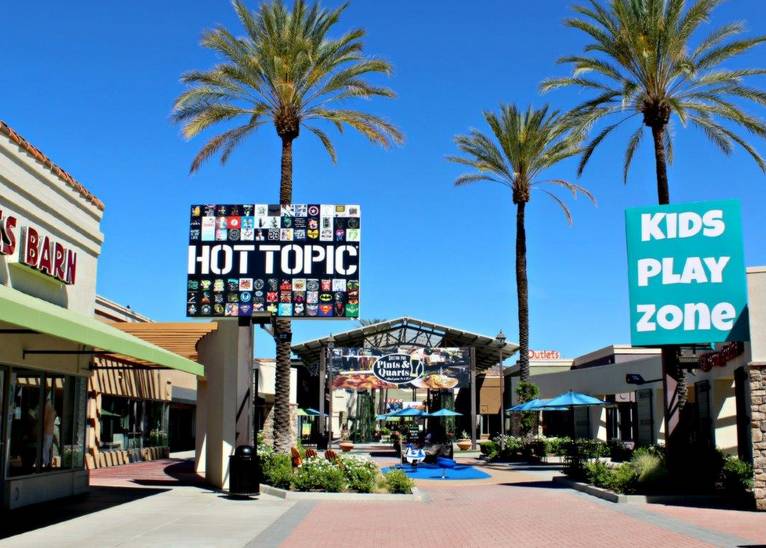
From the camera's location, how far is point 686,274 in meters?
19.8

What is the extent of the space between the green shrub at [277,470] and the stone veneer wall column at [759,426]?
9.79m

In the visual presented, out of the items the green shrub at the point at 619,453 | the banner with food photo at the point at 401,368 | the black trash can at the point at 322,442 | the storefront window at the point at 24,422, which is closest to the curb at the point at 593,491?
the green shrub at the point at 619,453

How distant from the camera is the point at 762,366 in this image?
1748 cm

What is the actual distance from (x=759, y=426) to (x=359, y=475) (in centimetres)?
845

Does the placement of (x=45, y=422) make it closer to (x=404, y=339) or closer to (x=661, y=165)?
(x=661, y=165)

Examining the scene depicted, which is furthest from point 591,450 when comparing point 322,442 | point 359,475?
point 322,442

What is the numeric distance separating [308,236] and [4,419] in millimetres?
8311

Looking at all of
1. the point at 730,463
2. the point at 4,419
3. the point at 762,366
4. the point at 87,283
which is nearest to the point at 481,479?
the point at 730,463

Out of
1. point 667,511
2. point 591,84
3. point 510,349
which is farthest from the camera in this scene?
point 510,349

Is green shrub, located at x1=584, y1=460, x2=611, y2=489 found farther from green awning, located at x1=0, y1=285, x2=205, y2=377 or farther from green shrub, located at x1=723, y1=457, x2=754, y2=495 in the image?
green awning, located at x1=0, y1=285, x2=205, y2=377

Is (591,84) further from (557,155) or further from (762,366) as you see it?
(762,366)

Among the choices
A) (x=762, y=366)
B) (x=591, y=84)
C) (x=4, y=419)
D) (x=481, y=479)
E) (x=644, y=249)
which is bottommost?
(x=481, y=479)

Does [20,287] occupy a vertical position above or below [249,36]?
below

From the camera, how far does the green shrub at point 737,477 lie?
59.3 feet
